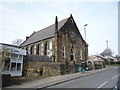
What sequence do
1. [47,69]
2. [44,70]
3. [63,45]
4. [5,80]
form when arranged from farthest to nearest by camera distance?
[63,45] → [44,70] → [47,69] → [5,80]

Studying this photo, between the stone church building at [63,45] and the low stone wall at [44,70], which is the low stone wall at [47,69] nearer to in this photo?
the low stone wall at [44,70]

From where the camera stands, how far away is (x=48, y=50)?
30.0 meters

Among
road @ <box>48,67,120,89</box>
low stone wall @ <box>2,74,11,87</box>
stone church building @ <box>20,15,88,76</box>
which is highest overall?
stone church building @ <box>20,15,88,76</box>

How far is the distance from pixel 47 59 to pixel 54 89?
15550 millimetres

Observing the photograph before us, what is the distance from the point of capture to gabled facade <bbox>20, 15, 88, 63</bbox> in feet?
88.7

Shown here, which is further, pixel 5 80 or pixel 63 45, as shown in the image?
pixel 63 45

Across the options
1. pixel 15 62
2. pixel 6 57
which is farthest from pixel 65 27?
pixel 6 57

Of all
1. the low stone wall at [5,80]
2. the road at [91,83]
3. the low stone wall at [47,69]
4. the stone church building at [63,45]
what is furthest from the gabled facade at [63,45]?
the low stone wall at [5,80]

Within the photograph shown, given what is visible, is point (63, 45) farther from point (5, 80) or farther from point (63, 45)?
point (5, 80)

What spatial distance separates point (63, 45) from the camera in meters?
28.9

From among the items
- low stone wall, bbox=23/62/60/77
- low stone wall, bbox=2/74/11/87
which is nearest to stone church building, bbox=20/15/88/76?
low stone wall, bbox=23/62/60/77

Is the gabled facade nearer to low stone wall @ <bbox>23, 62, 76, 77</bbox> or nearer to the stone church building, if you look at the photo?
the stone church building

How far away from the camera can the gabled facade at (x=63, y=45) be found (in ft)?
88.7

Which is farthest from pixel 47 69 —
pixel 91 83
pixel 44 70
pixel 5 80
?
pixel 91 83
